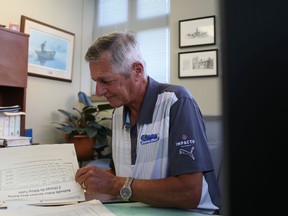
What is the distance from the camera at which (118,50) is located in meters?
1.08

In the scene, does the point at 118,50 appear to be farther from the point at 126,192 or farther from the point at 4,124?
the point at 4,124

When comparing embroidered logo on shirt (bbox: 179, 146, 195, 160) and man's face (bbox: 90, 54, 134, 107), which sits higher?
man's face (bbox: 90, 54, 134, 107)

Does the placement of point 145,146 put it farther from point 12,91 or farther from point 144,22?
point 144,22

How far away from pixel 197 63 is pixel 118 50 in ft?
5.65

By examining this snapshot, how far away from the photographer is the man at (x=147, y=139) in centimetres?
86

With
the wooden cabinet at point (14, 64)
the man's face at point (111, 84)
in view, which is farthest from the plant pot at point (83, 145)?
the man's face at point (111, 84)

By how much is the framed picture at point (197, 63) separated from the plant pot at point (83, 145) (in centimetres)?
114

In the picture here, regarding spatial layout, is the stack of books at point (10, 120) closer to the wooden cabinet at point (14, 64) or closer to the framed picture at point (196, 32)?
the wooden cabinet at point (14, 64)

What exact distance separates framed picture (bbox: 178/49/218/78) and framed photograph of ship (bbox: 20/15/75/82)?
1.32m

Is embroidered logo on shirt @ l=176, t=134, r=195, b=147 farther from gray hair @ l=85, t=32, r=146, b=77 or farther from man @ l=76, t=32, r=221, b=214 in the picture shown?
gray hair @ l=85, t=32, r=146, b=77

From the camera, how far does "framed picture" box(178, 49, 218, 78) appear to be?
2.62m

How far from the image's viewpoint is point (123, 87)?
1138 mm

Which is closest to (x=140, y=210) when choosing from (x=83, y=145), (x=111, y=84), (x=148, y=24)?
Result: (x=111, y=84)

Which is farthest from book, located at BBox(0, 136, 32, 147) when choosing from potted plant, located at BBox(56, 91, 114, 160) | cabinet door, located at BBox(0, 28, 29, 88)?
potted plant, located at BBox(56, 91, 114, 160)
